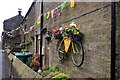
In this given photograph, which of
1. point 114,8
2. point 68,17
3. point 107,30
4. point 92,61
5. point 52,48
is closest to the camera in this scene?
point 114,8

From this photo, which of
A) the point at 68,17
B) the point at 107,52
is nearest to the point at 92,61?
the point at 107,52

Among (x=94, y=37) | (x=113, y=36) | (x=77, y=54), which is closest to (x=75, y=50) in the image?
(x=77, y=54)

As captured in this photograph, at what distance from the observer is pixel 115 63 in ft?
15.6

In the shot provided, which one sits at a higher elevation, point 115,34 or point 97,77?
point 115,34

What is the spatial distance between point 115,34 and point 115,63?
618 mm

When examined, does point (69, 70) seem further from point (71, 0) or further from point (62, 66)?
point (71, 0)

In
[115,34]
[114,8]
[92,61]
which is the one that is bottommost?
[92,61]

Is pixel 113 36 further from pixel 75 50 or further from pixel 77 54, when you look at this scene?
pixel 75 50

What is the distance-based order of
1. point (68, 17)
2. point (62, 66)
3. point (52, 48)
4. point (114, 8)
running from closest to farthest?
point (114, 8) → point (68, 17) → point (62, 66) → point (52, 48)

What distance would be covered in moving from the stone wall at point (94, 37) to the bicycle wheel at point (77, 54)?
0.42ft

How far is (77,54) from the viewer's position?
23.0 feet

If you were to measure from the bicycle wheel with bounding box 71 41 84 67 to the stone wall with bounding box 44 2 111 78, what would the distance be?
13 centimetres

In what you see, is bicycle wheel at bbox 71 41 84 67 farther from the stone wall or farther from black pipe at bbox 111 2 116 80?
black pipe at bbox 111 2 116 80

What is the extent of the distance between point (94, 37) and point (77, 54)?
1.39 m
